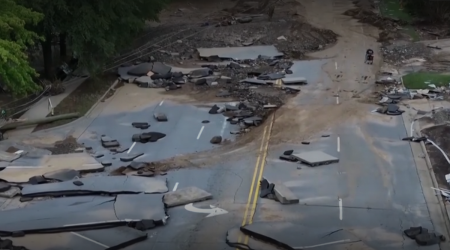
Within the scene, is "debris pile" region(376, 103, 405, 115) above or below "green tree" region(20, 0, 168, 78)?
below

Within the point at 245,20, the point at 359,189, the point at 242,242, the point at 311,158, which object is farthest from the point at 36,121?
the point at 245,20

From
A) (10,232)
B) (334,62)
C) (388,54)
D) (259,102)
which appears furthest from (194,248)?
(388,54)

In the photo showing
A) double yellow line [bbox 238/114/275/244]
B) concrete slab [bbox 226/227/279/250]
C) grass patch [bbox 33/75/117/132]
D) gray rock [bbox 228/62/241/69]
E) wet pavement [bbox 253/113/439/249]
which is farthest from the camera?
gray rock [bbox 228/62/241/69]

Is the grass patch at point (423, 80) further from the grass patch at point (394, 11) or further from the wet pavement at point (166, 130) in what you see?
the grass patch at point (394, 11)

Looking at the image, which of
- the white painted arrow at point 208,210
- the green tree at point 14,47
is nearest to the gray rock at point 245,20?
the green tree at point 14,47

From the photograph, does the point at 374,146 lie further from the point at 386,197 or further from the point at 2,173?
the point at 2,173

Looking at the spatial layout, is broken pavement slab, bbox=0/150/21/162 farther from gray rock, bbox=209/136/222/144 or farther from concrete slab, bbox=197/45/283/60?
concrete slab, bbox=197/45/283/60

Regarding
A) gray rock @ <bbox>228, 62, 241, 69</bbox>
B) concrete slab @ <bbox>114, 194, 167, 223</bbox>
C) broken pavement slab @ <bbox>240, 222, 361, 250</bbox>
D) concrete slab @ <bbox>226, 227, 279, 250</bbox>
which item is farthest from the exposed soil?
gray rock @ <bbox>228, 62, 241, 69</bbox>
